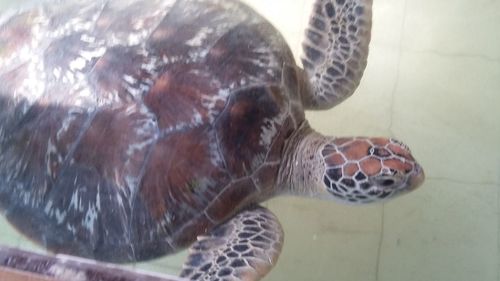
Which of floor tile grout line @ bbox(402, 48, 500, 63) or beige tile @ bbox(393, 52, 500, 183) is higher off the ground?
floor tile grout line @ bbox(402, 48, 500, 63)

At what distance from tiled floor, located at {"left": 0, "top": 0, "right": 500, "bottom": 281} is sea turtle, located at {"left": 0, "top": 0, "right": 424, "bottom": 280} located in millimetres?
323

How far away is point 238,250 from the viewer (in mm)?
1362

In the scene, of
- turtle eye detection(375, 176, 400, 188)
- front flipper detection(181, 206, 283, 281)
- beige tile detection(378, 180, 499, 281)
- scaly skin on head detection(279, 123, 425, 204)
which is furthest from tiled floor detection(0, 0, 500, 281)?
turtle eye detection(375, 176, 400, 188)

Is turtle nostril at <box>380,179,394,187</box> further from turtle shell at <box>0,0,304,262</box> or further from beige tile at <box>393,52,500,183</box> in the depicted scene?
beige tile at <box>393,52,500,183</box>

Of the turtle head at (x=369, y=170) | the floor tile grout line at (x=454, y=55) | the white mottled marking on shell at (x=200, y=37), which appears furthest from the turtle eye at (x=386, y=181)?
the floor tile grout line at (x=454, y=55)

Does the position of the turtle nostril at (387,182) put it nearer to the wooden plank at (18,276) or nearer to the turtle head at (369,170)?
the turtle head at (369,170)

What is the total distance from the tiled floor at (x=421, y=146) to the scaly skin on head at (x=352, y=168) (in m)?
0.44

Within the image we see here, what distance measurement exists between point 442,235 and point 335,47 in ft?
2.30

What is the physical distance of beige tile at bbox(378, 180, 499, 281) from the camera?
5.98 feet

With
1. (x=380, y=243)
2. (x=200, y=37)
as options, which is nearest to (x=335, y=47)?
(x=200, y=37)

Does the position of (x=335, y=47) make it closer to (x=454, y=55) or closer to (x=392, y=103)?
(x=392, y=103)

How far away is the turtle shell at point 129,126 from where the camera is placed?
1.29m

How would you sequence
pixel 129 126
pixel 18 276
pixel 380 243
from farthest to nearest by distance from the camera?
1. pixel 380 243
2. pixel 129 126
3. pixel 18 276

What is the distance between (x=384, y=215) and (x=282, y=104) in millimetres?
661
